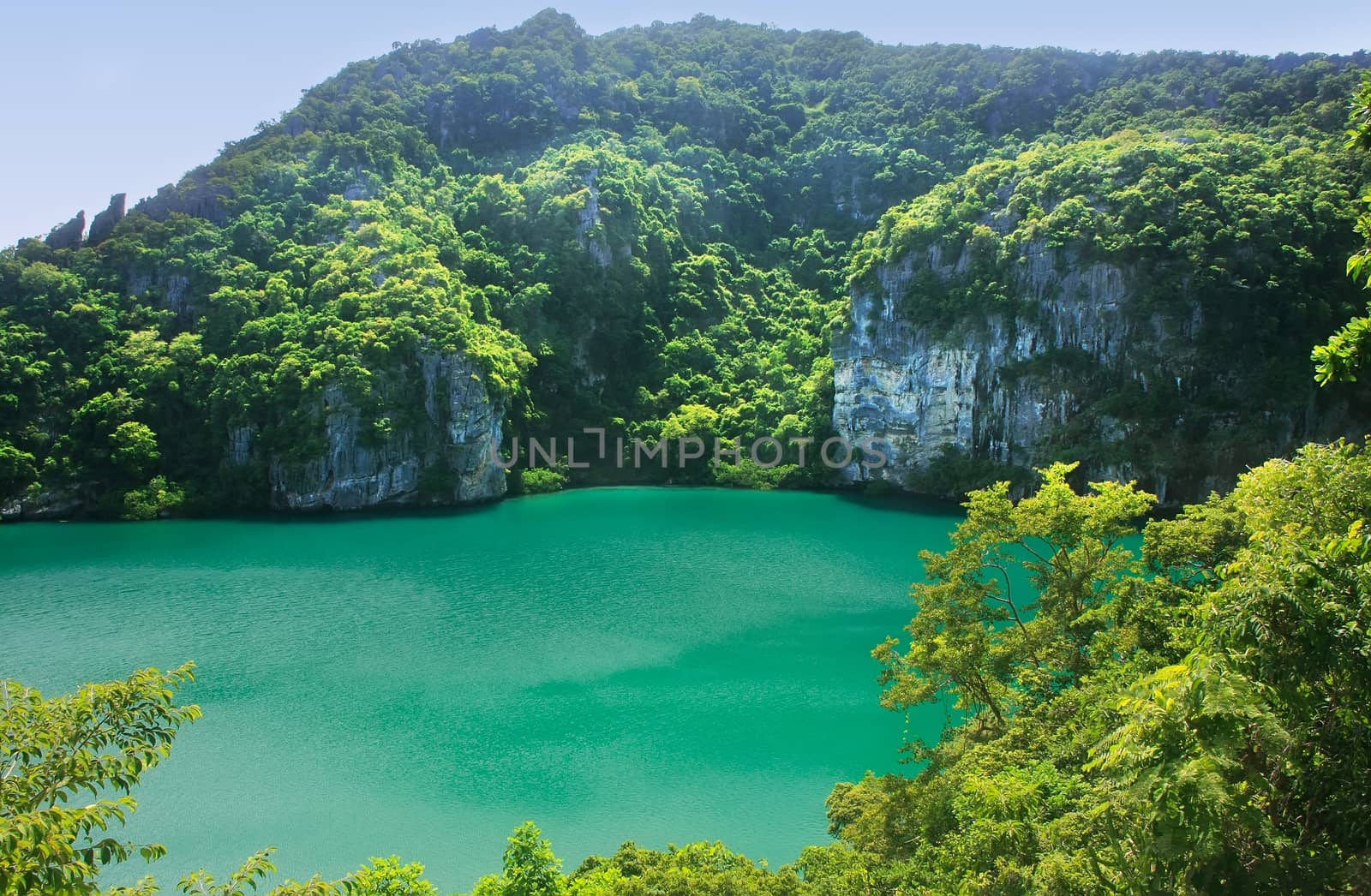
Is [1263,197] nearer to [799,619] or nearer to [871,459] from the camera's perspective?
[871,459]

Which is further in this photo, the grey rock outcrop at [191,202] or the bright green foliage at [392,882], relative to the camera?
the grey rock outcrop at [191,202]

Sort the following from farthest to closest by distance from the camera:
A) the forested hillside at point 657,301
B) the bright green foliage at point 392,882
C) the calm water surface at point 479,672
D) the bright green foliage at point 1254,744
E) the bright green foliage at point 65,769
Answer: the forested hillside at point 657,301 → the calm water surface at point 479,672 → the bright green foliage at point 392,882 → the bright green foliage at point 1254,744 → the bright green foliage at point 65,769

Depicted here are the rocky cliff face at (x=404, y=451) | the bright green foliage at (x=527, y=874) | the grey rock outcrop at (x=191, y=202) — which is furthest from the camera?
the grey rock outcrop at (x=191, y=202)

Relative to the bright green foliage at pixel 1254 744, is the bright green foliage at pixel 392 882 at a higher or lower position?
lower

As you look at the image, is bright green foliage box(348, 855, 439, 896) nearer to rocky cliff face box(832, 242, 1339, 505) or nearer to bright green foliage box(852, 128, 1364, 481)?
bright green foliage box(852, 128, 1364, 481)

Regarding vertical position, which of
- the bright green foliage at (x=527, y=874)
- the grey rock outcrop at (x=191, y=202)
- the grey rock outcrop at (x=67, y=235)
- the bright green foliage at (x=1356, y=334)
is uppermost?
the grey rock outcrop at (x=191, y=202)

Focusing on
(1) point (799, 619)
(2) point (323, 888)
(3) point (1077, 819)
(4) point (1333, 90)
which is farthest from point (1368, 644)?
(4) point (1333, 90)

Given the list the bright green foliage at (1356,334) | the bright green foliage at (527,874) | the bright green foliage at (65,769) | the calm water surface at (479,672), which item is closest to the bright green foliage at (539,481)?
the calm water surface at (479,672)

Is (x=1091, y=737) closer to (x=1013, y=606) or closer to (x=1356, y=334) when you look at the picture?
(x=1013, y=606)

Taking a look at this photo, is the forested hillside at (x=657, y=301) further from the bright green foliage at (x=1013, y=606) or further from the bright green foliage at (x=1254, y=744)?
the bright green foliage at (x=1254, y=744)
